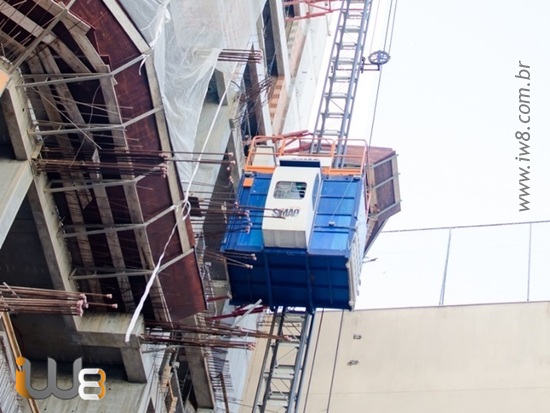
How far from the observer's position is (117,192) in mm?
25844

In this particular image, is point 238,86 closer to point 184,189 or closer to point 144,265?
point 184,189

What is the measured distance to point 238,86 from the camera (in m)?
37.2

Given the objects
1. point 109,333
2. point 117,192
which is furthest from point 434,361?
point 117,192

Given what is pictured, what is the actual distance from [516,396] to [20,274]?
70.4 ft

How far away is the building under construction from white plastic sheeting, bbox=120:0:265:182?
0.18ft

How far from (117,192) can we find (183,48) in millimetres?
5529

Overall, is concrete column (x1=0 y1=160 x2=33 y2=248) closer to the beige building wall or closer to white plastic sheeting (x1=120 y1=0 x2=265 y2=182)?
white plastic sheeting (x1=120 y1=0 x2=265 y2=182)

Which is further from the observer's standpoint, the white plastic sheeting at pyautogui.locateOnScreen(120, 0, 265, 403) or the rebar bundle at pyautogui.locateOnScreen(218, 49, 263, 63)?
the rebar bundle at pyautogui.locateOnScreen(218, 49, 263, 63)

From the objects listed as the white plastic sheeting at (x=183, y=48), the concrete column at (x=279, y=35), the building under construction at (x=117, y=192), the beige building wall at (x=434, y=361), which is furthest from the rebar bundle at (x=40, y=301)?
the concrete column at (x=279, y=35)

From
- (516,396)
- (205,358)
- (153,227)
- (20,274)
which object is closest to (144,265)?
(153,227)

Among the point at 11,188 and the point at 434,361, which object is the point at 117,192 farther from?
the point at 434,361

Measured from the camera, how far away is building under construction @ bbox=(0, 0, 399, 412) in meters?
23.4

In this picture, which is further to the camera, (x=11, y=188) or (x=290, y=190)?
(x=290, y=190)

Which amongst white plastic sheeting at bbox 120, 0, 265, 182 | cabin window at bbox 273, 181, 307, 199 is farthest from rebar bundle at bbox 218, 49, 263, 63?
cabin window at bbox 273, 181, 307, 199
